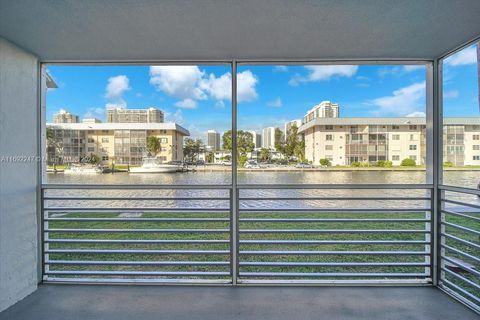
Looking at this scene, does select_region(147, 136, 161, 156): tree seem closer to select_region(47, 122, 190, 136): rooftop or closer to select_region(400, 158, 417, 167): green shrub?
select_region(47, 122, 190, 136): rooftop

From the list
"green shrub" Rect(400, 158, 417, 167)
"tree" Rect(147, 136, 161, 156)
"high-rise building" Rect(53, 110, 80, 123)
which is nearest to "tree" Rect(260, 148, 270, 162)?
"tree" Rect(147, 136, 161, 156)

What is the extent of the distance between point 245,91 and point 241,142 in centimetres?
60

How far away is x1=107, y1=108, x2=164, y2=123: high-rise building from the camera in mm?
3354

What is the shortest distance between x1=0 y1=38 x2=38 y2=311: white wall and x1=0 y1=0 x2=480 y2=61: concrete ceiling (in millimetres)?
228

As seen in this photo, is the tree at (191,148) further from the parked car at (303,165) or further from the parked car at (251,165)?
the parked car at (303,165)

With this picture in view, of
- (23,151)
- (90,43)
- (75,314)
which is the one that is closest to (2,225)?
(23,151)

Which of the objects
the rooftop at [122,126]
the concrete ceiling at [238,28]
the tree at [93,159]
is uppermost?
the concrete ceiling at [238,28]

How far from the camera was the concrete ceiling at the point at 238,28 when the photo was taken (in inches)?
72.0

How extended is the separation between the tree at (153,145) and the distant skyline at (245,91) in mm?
369

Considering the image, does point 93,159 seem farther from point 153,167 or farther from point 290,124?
point 290,124

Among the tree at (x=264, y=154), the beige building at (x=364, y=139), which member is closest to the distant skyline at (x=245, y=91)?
the beige building at (x=364, y=139)

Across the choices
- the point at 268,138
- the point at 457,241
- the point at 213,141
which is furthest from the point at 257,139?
the point at 457,241

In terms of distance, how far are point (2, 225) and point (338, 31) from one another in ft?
10.3

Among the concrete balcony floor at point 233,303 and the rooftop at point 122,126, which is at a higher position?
the rooftop at point 122,126
